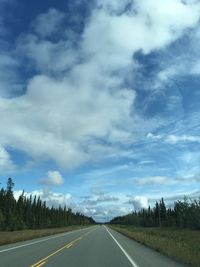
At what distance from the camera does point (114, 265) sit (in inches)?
613

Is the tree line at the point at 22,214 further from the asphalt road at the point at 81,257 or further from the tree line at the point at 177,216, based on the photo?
the asphalt road at the point at 81,257

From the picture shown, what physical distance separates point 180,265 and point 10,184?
90.8 meters

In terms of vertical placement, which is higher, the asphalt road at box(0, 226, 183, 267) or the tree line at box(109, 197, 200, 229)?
the tree line at box(109, 197, 200, 229)

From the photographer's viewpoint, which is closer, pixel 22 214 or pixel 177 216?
pixel 22 214

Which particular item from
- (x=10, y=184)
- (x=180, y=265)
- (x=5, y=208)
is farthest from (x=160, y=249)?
(x=10, y=184)

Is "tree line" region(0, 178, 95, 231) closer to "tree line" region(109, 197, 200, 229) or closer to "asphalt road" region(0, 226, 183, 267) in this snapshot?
"tree line" region(109, 197, 200, 229)

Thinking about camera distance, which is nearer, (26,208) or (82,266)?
(82,266)

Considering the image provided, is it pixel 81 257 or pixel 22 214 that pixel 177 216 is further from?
pixel 81 257

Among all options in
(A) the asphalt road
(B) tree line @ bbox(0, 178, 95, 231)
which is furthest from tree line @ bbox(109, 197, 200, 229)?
(A) the asphalt road

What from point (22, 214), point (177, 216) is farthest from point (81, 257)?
point (177, 216)

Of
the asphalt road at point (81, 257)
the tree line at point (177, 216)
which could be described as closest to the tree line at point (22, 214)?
the tree line at point (177, 216)

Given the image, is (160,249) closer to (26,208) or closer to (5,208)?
(5,208)

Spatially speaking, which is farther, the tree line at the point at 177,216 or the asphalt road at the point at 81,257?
the tree line at the point at 177,216

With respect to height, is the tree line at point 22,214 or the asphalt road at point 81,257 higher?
the tree line at point 22,214
